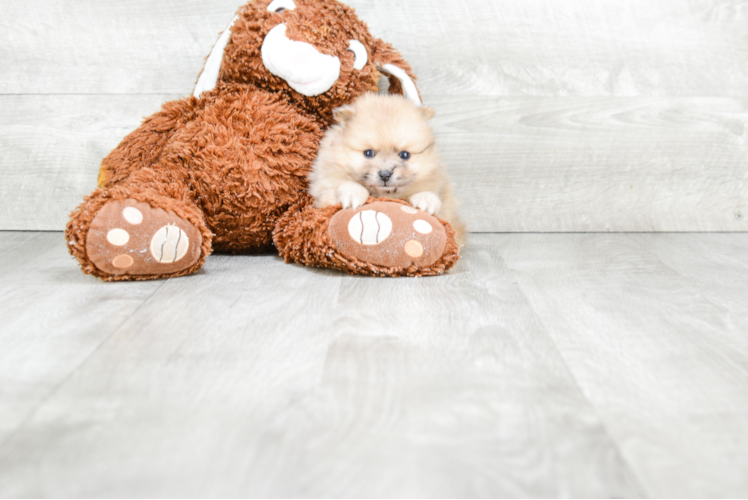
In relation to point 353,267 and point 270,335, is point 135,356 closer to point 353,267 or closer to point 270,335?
point 270,335

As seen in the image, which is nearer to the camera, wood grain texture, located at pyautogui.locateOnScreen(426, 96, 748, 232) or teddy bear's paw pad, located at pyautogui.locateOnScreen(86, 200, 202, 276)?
teddy bear's paw pad, located at pyautogui.locateOnScreen(86, 200, 202, 276)

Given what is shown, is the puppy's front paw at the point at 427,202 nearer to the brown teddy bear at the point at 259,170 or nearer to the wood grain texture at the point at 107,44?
the brown teddy bear at the point at 259,170

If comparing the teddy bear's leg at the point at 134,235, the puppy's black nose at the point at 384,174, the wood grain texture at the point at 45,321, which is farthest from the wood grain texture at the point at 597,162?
the wood grain texture at the point at 45,321

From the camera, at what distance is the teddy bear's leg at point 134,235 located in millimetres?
1053

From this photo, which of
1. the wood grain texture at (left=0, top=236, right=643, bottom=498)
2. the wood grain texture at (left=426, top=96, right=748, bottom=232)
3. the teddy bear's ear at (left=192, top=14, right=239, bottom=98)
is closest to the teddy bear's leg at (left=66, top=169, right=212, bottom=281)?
the wood grain texture at (left=0, top=236, right=643, bottom=498)

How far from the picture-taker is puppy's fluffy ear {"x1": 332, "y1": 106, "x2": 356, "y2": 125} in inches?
50.8

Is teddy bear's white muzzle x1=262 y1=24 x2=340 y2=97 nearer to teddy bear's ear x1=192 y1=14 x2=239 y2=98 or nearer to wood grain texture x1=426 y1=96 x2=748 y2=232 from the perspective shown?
teddy bear's ear x1=192 y1=14 x2=239 y2=98

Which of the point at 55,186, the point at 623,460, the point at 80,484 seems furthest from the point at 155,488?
the point at 55,186

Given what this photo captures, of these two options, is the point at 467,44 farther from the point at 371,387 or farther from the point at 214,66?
the point at 371,387

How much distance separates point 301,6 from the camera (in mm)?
1313

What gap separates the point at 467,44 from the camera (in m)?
1.60

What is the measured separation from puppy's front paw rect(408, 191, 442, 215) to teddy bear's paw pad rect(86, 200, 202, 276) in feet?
1.50

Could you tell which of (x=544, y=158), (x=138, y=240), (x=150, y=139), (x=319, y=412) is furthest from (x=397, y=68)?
(x=319, y=412)

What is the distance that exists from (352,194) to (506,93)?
2.15 feet
